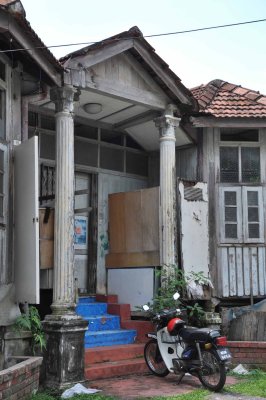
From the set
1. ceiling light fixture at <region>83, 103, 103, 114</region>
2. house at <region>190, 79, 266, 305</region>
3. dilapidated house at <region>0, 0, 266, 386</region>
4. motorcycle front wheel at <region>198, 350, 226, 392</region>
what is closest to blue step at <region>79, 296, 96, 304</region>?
dilapidated house at <region>0, 0, 266, 386</region>

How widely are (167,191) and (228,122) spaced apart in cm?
210

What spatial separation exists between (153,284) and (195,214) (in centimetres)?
154

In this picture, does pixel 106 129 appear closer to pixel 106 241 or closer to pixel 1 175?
pixel 106 241

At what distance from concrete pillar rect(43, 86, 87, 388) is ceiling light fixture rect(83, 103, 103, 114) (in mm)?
1349

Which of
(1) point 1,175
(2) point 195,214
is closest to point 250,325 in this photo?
(2) point 195,214

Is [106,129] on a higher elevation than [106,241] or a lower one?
higher

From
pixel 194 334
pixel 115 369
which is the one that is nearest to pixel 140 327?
pixel 115 369

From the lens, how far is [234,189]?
10945 millimetres

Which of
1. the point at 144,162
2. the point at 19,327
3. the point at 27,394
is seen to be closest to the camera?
the point at 27,394

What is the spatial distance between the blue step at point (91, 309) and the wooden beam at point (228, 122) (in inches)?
153

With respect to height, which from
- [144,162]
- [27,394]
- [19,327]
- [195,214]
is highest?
[144,162]

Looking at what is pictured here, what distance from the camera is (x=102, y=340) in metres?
8.85

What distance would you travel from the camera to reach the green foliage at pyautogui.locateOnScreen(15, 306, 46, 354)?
23.6 feet

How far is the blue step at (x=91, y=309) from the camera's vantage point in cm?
945
